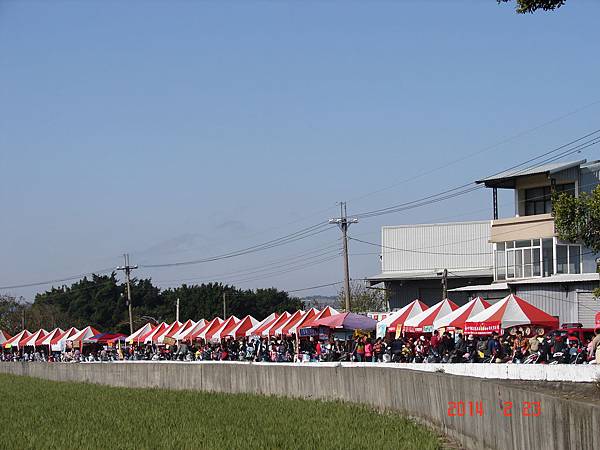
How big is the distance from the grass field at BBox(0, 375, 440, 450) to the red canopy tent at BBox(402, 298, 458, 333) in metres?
8.41

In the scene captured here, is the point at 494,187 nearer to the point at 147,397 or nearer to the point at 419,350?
the point at 419,350

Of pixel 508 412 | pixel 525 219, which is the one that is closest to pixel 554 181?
pixel 525 219

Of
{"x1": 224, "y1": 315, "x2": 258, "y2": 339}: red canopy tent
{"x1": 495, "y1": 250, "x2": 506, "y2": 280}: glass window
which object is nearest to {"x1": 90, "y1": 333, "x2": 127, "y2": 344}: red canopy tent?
{"x1": 224, "y1": 315, "x2": 258, "y2": 339}: red canopy tent

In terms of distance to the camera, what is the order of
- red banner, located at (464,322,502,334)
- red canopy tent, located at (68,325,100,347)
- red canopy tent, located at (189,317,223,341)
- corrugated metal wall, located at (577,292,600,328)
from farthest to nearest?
red canopy tent, located at (68,325,100,347) → red canopy tent, located at (189,317,223,341) → corrugated metal wall, located at (577,292,600,328) → red banner, located at (464,322,502,334)

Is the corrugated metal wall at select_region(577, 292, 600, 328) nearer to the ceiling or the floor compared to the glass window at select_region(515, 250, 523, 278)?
nearer to the floor

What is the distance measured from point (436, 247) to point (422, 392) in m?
64.2

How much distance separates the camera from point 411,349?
37906 millimetres

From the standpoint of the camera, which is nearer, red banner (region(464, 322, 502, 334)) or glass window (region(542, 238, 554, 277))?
red banner (region(464, 322, 502, 334))

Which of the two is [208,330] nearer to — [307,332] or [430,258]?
[307,332]

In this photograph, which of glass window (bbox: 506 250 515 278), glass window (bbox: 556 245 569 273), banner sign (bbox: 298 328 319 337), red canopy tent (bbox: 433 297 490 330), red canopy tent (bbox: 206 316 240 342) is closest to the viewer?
red canopy tent (bbox: 433 297 490 330)

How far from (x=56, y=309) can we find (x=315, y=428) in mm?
128537

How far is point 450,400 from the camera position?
18203mm

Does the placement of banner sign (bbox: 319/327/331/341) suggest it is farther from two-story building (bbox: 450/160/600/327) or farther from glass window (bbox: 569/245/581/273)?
glass window (bbox: 569/245/581/273)
